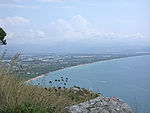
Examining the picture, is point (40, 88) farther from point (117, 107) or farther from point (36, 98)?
point (117, 107)

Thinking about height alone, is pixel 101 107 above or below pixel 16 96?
below

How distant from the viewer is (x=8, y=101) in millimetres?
3570

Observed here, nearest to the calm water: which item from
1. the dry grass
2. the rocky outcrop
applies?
the dry grass

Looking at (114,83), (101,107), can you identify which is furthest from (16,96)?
(114,83)

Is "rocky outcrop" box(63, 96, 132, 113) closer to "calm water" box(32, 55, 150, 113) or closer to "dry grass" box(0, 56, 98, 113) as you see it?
"dry grass" box(0, 56, 98, 113)

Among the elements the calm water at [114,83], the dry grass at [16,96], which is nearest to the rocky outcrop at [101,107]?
the dry grass at [16,96]

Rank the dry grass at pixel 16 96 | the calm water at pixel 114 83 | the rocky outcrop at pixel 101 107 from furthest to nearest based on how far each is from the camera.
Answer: the calm water at pixel 114 83
the rocky outcrop at pixel 101 107
the dry grass at pixel 16 96

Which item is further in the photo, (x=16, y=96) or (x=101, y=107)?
(x=101, y=107)

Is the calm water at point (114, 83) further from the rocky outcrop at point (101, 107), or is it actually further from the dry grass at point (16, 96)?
the rocky outcrop at point (101, 107)

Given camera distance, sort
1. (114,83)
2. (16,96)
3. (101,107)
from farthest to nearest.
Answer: (114,83)
(101,107)
(16,96)

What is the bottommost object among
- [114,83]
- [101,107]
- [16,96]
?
[114,83]

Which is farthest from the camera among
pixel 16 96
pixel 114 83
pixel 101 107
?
pixel 114 83

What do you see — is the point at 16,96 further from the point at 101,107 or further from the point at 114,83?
the point at 114,83

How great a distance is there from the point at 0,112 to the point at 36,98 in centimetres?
94
